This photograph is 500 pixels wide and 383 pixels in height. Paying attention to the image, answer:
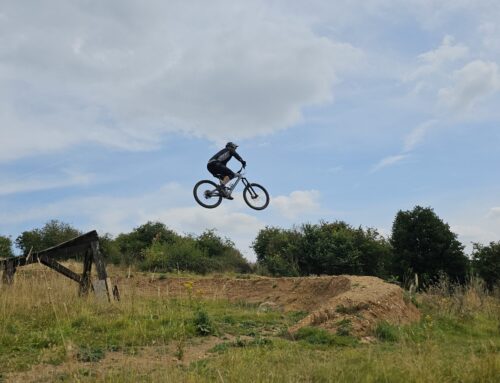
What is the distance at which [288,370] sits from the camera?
538 centimetres

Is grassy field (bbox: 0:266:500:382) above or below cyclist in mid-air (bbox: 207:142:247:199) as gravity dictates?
below

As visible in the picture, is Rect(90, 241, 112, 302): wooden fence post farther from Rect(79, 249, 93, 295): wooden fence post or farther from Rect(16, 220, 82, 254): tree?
Rect(16, 220, 82, 254): tree

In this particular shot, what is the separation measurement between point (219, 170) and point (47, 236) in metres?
29.5

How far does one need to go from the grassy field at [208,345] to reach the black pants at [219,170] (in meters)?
3.78

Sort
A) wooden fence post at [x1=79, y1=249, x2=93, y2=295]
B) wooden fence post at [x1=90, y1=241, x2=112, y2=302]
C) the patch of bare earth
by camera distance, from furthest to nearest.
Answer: wooden fence post at [x1=79, y1=249, x2=93, y2=295] → wooden fence post at [x1=90, y1=241, x2=112, y2=302] → the patch of bare earth

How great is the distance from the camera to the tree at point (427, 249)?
88.7ft

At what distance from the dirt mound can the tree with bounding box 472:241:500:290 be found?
53.2 ft

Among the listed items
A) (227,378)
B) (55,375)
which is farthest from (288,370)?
(55,375)

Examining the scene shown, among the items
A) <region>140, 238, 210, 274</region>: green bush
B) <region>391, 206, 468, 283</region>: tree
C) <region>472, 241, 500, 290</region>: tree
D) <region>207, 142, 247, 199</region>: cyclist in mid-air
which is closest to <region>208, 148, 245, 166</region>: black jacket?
<region>207, 142, 247, 199</region>: cyclist in mid-air

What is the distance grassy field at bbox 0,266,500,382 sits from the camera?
192 inches

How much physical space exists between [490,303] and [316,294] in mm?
5265

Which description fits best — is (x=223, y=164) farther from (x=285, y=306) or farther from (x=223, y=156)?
(x=285, y=306)

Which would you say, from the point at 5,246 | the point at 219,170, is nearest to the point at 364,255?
the point at 219,170

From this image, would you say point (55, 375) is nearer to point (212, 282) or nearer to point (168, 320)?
point (168, 320)
